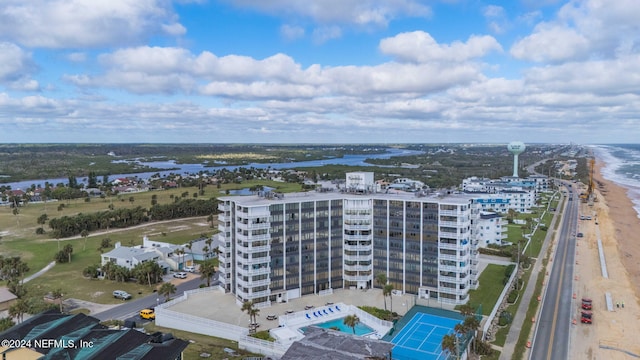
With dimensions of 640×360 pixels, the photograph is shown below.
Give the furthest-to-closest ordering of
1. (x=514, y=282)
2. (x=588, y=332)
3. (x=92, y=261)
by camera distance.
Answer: (x=92, y=261), (x=514, y=282), (x=588, y=332)

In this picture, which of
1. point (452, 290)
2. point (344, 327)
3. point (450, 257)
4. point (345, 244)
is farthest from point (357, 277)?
point (450, 257)

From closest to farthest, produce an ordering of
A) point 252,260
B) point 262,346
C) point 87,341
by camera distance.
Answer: point 87,341, point 262,346, point 252,260

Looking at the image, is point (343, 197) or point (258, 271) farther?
point (343, 197)

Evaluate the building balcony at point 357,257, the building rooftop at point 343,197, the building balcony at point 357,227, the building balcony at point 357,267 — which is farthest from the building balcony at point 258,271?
the building balcony at point 357,227

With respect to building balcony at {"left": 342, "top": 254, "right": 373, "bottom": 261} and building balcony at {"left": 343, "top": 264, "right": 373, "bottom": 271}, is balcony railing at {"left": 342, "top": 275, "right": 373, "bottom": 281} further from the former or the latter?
building balcony at {"left": 342, "top": 254, "right": 373, "bottom": 261}

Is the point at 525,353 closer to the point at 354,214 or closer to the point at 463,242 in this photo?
the point at 463,242

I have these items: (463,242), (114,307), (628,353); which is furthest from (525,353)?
(114,307)

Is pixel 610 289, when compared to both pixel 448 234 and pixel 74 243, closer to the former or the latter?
pixel 448 234

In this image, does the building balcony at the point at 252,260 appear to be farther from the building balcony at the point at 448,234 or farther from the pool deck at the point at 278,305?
the building balcony at the point at 448,234
